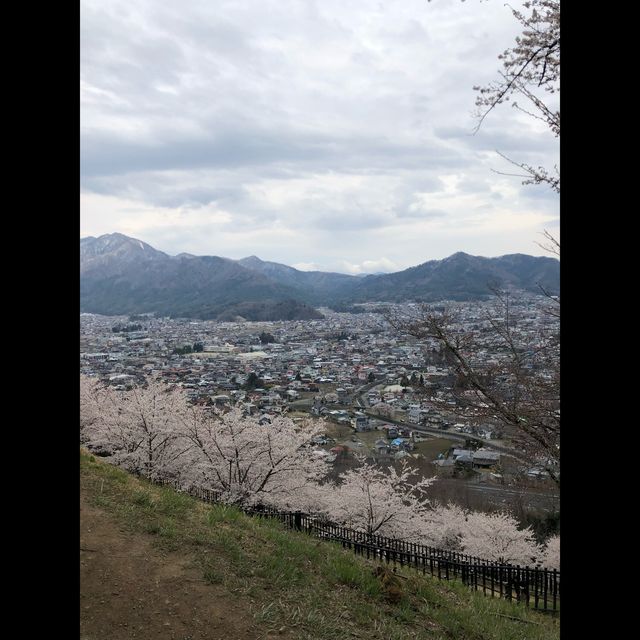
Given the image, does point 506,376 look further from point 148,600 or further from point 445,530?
point 445,530

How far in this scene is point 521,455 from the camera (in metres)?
6.20

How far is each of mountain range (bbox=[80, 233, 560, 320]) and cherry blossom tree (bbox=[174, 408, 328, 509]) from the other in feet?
→ 115

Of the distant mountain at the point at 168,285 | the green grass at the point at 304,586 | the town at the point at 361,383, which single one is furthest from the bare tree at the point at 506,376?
the distant mountain at the point at 168,285

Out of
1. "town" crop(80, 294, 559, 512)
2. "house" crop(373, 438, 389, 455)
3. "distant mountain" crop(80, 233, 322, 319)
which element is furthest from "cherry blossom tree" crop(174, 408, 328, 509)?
"distant mountain" crop(80, 233, 322, 319)

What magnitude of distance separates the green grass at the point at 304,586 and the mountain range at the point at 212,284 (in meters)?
43.1

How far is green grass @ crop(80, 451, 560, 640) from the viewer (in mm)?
3598

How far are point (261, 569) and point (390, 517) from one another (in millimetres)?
11772

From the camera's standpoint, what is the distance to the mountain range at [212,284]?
73250 millimetres

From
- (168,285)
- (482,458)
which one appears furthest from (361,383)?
(168,285)

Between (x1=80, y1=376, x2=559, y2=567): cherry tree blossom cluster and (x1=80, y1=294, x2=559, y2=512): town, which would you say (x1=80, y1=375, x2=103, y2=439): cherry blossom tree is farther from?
(x1=80, y1=294, x2=559, y2=512): town

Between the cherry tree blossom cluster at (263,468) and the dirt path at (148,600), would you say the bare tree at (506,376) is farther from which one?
the cherry tree blossom cluster at (263,468)

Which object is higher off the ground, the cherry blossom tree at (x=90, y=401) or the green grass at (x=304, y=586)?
the green grass at (x=304, y=586)
